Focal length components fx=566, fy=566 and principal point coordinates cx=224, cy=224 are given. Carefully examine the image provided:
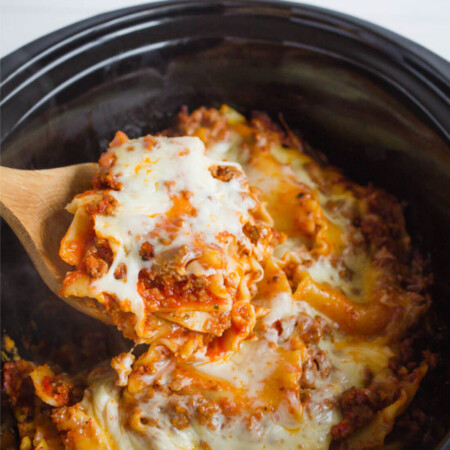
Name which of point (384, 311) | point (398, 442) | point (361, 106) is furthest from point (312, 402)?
point (361, 106)

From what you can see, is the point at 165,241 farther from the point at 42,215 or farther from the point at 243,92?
the point at 243,92

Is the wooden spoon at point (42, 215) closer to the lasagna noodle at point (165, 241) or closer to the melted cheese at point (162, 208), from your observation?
the lasagna noodle at point (165, 241)

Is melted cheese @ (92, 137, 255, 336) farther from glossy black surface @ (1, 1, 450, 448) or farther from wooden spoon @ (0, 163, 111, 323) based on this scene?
glossy black surface @ (1, 1, 450, 448)

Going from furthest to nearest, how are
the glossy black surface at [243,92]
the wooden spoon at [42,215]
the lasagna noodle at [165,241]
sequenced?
the glossy black surface at [243,92], the wooden spoon at [42,215], the lasagna noodle at [165,241]

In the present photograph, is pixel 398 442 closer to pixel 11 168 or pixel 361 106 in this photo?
pixel 361 106

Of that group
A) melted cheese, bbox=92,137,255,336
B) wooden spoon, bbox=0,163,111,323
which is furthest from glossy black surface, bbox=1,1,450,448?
melted cheese, bbox=92,137,255,336

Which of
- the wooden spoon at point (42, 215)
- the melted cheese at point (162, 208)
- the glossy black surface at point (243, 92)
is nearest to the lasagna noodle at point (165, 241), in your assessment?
the melted cheese at point (162, 208)
